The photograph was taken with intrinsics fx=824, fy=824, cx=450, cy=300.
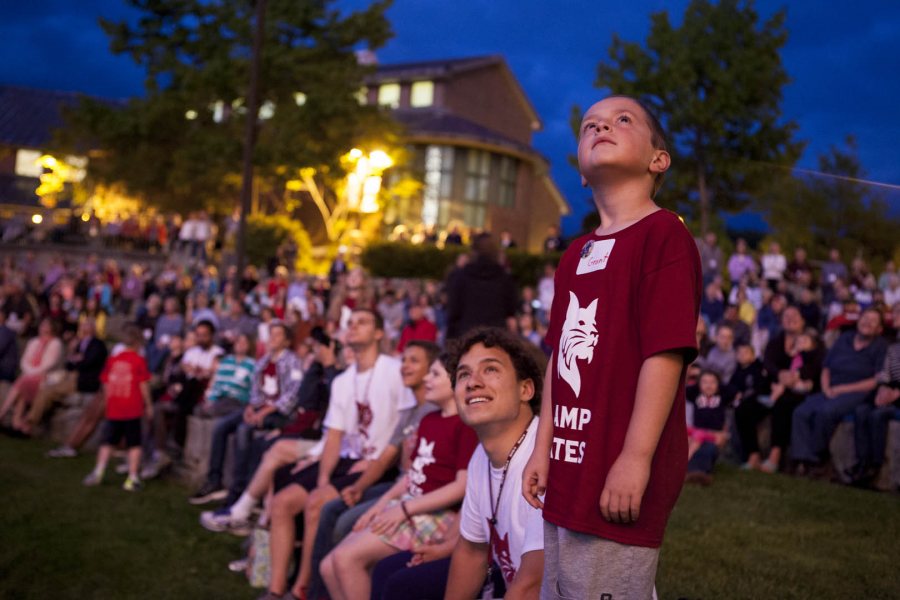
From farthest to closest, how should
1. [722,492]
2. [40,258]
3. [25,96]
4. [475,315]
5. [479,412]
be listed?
[25,96] < [40,258] < [475,315] < [722,492] < [479,412]

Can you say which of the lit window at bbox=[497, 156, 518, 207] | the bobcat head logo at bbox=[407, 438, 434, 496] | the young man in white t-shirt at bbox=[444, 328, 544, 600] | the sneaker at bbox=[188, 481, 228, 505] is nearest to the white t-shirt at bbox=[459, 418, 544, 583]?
the young man in white t-shirt at bbox=[444, 328, 544, 600]

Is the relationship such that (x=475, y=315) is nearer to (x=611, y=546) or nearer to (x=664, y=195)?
(x=611, y=546)

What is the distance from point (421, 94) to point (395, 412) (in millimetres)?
29823

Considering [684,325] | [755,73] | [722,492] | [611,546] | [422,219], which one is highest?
[755,73]

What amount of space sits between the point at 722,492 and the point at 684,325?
202 inches

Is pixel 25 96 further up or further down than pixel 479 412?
further up

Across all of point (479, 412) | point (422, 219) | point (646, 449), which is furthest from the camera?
point (422, 219)

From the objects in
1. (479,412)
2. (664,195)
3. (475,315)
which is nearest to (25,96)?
(664,195)

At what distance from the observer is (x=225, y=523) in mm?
6719

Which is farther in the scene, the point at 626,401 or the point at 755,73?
the point at 755,73

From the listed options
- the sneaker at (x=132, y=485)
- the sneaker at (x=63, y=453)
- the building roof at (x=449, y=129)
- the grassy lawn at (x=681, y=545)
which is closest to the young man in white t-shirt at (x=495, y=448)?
the grassy lawn at (x=681, y=545)

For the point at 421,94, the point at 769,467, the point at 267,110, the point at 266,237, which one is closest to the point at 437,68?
the point at 421,94

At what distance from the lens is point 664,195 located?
76.0ft

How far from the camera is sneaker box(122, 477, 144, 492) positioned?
803cm
